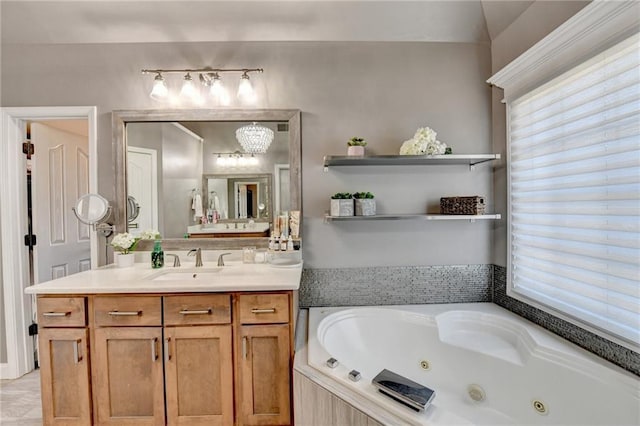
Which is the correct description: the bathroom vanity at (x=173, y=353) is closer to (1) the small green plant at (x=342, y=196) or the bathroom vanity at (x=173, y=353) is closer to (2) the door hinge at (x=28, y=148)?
(1) the small green plant at (x=342, y=196)

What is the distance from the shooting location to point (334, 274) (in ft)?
6.97

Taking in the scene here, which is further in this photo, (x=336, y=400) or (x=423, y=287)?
(x=423, y=287)

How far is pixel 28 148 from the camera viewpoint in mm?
2195

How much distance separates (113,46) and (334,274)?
2349mm

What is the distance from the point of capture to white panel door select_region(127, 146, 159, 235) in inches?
82.4

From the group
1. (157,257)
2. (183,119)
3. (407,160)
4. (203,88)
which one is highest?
(203,88)

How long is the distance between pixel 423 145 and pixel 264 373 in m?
1.70

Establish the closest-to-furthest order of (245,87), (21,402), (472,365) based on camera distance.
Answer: (472,365) → (21,402) → (245,87)

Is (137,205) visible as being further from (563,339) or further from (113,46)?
(563,339)

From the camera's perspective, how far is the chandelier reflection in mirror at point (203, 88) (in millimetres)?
2006

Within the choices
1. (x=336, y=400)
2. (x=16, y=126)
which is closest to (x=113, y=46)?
(x=16, y=126)

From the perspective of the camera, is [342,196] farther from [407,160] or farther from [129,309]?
[129,309]

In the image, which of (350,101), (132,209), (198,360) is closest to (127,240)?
(132,209)

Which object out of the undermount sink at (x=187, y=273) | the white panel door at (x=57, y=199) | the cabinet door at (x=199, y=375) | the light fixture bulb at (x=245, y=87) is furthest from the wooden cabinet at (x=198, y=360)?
the white panel door at (x=57, y=199)
